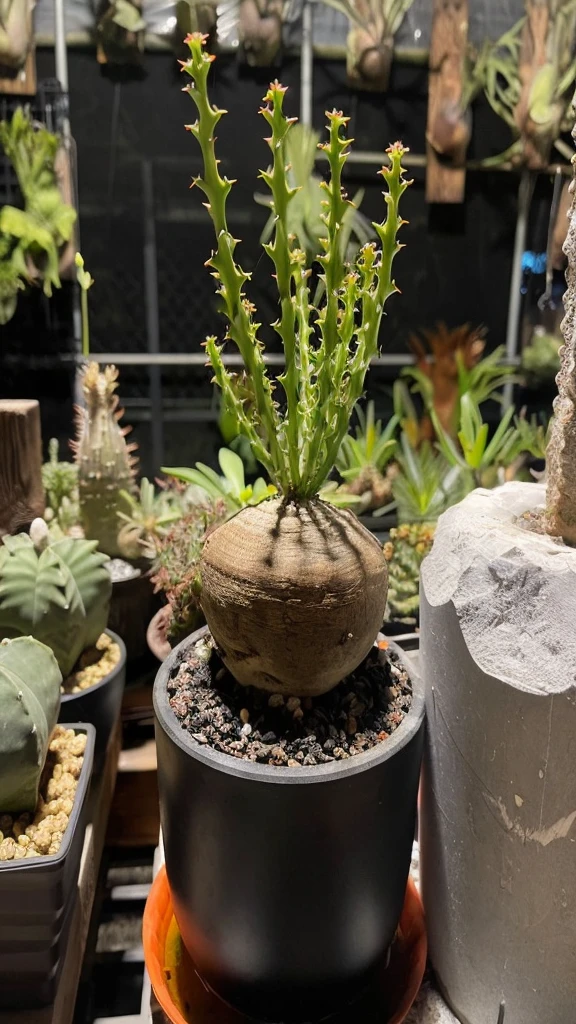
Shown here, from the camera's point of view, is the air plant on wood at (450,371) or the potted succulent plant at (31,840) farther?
the air plant on wood at (450,371)

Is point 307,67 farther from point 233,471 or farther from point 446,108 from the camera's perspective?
point 233,471

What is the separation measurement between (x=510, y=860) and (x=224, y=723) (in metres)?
0.32

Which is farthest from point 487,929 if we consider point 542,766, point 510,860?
point 542,766

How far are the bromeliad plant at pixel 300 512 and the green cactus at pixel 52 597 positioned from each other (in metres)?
0.43

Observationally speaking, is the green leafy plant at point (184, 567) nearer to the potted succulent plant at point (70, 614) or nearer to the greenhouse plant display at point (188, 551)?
the greenhouse plant display at point (188, 551)

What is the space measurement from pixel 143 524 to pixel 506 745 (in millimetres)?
1164

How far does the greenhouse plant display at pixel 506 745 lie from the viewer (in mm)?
681

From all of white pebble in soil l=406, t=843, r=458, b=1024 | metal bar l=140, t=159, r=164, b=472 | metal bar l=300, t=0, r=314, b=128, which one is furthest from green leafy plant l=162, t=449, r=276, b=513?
metal bar l=300, t=0, r=314, b=128

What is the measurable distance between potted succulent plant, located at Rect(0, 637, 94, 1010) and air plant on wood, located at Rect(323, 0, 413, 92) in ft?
6.35

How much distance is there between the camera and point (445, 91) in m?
2.15

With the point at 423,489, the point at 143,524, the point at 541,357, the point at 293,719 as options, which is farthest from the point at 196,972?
the point at 541,357

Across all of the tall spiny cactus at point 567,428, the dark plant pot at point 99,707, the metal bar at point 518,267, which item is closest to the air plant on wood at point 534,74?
the metal bar at point 518,267

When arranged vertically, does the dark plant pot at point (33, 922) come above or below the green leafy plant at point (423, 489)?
below

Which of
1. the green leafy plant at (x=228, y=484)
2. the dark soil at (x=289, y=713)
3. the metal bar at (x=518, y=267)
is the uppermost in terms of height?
the metal bar at (x=518, y=267)
